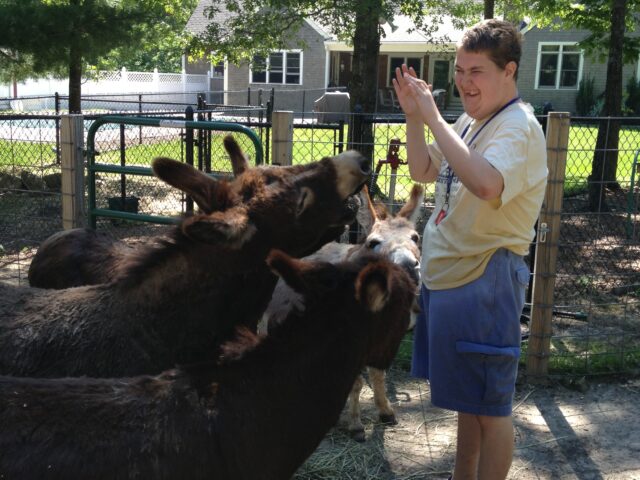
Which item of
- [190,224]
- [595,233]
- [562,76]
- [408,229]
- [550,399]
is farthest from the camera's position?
[562,76]

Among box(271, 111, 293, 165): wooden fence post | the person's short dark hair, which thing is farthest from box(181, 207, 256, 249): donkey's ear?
box(271, 111, 293, 165): wooden fence post

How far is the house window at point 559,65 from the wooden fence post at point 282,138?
107ft

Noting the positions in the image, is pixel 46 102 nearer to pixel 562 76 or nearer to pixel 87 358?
pixel 562 76

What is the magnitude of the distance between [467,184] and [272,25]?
9.98 metres

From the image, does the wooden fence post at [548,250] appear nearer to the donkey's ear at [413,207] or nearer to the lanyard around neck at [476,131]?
the donkey's ear at [413,207]

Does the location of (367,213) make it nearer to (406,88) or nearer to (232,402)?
(406,88)

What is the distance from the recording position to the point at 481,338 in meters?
3.18

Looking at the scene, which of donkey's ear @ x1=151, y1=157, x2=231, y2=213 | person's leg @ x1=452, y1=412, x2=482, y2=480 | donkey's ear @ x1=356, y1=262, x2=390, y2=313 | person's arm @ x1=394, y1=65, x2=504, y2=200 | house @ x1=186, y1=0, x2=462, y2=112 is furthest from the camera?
house @ x1=186, y1=0, x2=462, y2=112

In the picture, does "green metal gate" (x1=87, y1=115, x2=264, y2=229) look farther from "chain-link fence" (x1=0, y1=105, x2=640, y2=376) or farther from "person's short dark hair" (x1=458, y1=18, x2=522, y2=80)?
"person's short dark hair" (x1=458, y1=18, x2=522, y2=80)

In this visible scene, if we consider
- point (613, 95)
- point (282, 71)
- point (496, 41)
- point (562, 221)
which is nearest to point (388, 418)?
point (496, 41)

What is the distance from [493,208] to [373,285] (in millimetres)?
808

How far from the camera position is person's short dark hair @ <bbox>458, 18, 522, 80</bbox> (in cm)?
295

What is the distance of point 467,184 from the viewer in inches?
111

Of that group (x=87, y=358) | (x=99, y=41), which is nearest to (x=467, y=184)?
(x=87, y=358)
